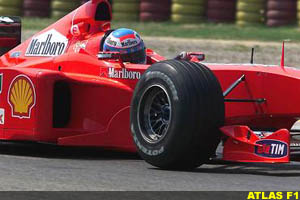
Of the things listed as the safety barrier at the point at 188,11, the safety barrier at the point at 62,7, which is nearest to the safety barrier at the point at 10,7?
the safety barrier at the point at 62,7

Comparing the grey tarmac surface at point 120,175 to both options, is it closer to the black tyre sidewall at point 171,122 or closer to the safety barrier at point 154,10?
the black tyre sidewall at point 171,122

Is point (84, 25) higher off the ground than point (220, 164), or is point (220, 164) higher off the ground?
point (84, 25)

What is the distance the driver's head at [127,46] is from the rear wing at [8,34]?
5.62 ft

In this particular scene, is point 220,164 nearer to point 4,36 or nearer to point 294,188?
point 294,188

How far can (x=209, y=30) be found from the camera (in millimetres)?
22078

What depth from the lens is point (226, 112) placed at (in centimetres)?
A: 782

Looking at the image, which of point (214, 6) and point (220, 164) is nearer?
point (220, 164)

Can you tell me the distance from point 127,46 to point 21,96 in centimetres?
109

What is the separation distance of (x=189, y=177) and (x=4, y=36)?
156 inches

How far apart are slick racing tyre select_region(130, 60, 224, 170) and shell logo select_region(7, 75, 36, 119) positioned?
4.25ft

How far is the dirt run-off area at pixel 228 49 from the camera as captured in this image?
1759 cm

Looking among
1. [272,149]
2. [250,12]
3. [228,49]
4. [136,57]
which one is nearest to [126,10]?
[250,12]

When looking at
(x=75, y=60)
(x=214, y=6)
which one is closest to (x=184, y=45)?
(x=214, y=6)

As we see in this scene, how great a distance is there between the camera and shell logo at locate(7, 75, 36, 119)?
8344 mm
